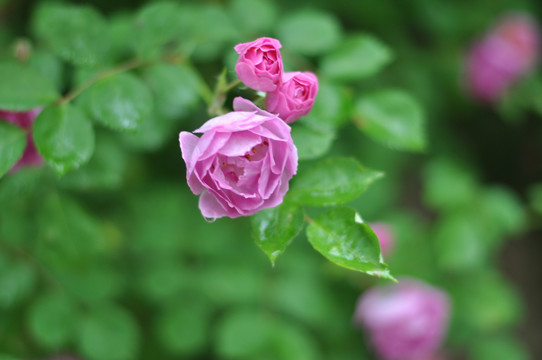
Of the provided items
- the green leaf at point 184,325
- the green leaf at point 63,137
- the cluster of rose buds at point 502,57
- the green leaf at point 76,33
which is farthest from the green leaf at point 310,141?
the cluster of rose buds at point 502,57

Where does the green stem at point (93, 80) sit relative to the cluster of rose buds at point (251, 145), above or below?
below

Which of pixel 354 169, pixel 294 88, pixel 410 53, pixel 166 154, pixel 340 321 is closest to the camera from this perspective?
pixel 294 88

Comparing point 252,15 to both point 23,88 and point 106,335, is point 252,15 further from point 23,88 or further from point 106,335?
point 106,335

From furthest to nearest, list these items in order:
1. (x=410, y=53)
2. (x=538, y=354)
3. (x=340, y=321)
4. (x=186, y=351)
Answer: (x=538, y=354)
(x=410, y=53)
(x=340, y=321)
(x=186, y=351)

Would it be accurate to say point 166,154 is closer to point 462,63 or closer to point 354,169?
point 354,169

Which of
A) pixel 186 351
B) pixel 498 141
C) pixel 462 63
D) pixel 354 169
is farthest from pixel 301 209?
pixel 498 141

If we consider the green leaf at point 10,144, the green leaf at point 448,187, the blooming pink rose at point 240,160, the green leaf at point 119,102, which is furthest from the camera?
the green leaf at point 448,187

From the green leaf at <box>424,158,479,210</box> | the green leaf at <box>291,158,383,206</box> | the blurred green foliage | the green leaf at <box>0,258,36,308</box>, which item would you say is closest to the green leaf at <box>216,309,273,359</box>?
the blurred green foliage

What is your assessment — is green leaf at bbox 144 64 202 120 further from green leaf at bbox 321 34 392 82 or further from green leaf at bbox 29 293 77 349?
green leaf at bbox 29 293 77 349

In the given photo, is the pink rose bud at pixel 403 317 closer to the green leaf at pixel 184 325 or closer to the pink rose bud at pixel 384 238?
the pink rose bud at pixel 384 238
